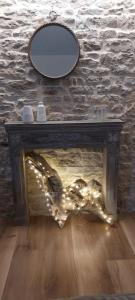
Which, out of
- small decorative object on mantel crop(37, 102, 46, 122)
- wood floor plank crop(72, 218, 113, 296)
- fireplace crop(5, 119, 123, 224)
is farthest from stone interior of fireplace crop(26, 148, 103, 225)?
small decorative object on mantel crop(37, 102, 46, 122)

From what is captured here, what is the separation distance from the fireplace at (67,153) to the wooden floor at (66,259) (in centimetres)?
30

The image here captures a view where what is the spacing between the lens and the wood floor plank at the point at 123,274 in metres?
2.02

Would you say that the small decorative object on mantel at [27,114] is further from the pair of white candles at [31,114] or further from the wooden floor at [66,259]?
the wooden floor at [66,259]

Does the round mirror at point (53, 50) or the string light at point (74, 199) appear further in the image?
the string light at point (74, 199)

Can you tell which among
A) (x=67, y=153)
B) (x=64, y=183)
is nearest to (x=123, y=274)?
(x=64, y=183)

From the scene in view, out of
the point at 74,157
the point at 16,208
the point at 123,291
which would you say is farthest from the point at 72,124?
the point at 123,291

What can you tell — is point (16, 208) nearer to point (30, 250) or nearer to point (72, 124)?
point (30, 250)

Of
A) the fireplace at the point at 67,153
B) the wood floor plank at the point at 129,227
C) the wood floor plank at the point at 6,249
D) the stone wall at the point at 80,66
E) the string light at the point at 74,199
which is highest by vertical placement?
the stone wall at the point at 80,66

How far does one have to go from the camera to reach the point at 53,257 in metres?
2.44

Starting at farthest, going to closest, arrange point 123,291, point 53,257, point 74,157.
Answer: point 74,157 < point 53,257 < point 123,291

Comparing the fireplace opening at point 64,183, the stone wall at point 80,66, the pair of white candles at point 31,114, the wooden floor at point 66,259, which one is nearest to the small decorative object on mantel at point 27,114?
the pair of white candles at point 31,114

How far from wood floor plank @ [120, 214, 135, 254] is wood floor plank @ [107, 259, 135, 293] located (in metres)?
0.27

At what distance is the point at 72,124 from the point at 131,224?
1.38m

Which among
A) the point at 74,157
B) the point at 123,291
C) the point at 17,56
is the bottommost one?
the point at 123,291
